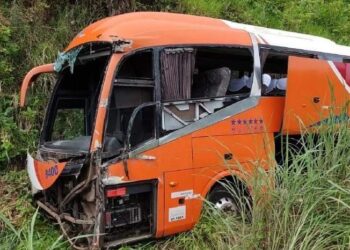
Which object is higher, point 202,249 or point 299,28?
point 299,28

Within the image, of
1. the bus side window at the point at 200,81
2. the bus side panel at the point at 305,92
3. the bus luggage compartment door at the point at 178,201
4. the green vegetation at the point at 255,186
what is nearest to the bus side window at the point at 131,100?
the bus side window at the point at 200,81

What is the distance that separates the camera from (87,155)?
508 centimetres

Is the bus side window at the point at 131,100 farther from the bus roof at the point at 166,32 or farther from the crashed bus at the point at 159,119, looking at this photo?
the bus roof at the point at 166,32

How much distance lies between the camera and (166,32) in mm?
5598

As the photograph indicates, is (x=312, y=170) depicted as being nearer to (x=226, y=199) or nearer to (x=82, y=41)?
(x=226, y=199)

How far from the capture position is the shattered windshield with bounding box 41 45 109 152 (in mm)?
6016

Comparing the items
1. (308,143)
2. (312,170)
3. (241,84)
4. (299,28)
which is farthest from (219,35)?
(299,28)

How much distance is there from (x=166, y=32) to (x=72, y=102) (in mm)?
1522

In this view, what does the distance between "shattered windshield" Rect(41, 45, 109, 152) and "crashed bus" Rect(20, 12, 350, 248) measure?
0.04 ft

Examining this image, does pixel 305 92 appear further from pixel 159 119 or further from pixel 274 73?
pixel 159 119

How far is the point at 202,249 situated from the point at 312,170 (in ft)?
5.84

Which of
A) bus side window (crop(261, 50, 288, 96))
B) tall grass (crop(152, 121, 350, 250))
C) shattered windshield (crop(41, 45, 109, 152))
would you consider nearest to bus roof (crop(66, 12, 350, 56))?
bus side window (crop(261, 50, 288, 96))

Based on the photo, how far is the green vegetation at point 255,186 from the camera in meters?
3.87

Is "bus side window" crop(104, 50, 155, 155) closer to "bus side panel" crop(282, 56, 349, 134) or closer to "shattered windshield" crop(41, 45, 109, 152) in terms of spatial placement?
"shattered windshield" crop(41, 45, 109, 152)
